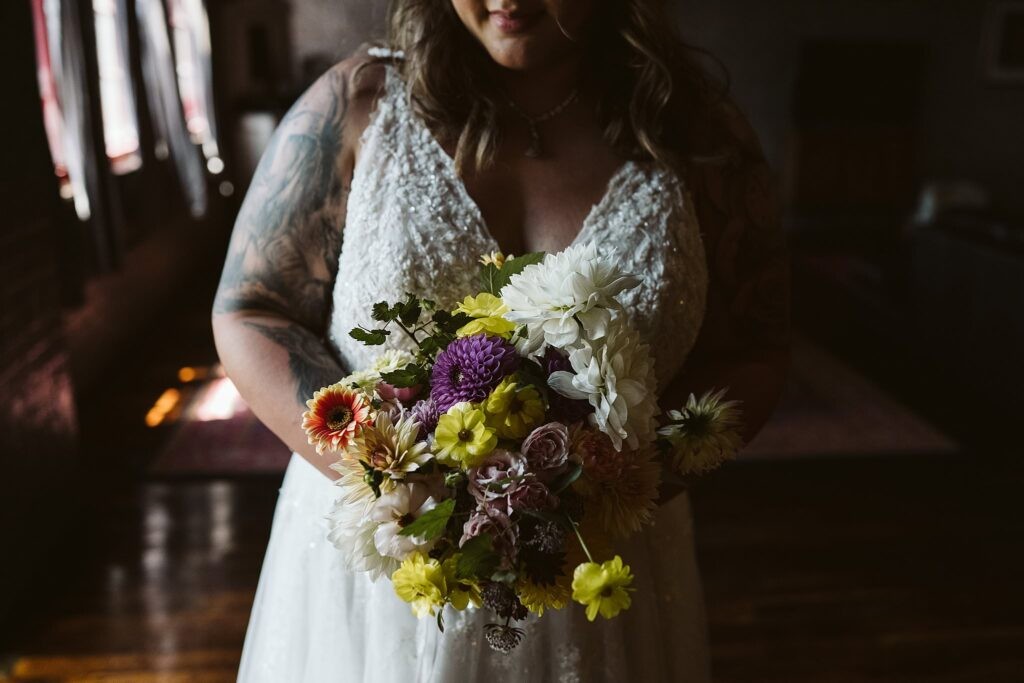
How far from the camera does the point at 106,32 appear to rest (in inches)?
238

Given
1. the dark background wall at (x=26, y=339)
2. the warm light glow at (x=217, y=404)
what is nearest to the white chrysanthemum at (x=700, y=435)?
the dark background wall at (x=26, y=339)

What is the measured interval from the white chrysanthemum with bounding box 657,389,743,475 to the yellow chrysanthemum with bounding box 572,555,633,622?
0.19 metres

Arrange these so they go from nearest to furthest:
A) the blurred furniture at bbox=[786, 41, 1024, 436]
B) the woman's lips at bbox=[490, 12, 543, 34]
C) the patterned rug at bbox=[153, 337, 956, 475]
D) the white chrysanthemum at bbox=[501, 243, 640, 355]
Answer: the white chrysanthemum at bbox=[501, 243, 640, 355], the woman's lips at bbox=[490, 12, 543, 34], the patterned rug at bbox=[153, 337, 956, 475], the blurred furniture at bbox=[786, 41, 1024, 436]

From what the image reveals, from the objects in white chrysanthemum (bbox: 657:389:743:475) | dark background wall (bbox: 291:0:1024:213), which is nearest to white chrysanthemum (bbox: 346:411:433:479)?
white chrysanthemum (bbox: 657:389:743:475)

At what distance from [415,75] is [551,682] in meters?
0.78

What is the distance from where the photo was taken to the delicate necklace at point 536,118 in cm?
124

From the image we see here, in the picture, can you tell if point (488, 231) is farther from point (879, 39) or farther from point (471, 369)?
point (879, 39)

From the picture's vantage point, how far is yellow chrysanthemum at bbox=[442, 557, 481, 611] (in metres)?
0.79

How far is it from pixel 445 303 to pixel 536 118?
297 mm

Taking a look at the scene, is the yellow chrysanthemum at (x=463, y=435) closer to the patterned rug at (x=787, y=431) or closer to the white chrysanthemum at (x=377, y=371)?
the white chrysanthemum at (x=377, y=371)

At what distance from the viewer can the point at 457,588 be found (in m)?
0.80

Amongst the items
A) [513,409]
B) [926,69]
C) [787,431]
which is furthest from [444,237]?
[926,69]

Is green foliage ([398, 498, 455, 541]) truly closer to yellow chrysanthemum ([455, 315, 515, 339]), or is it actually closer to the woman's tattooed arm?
yellow chrysanthemum ([455, 315, 515, 339])

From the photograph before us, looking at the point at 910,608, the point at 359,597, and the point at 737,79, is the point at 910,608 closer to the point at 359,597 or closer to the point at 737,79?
the point at 359,597
